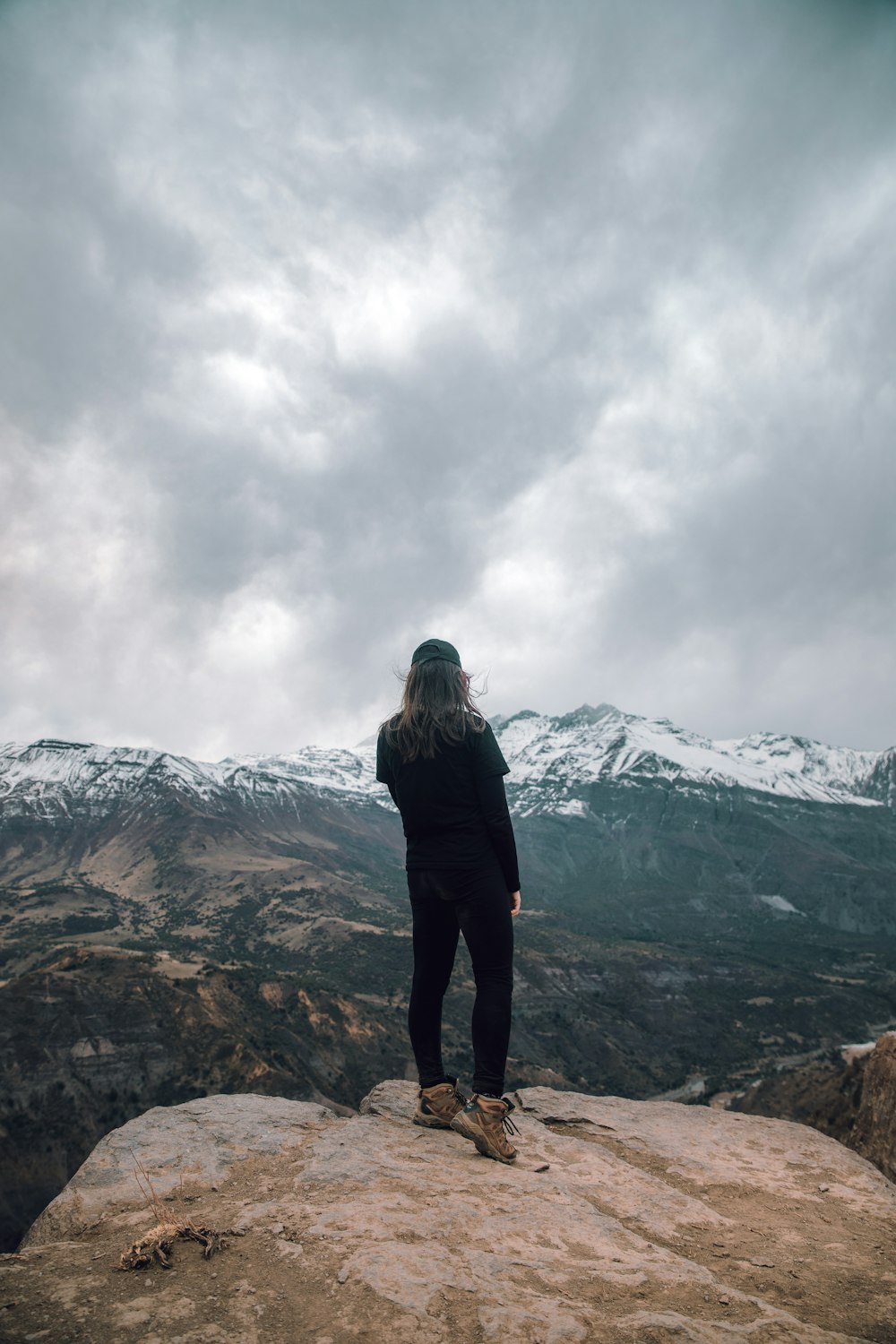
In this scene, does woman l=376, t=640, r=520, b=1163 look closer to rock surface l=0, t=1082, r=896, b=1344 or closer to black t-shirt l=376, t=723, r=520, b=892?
black t-shirt l=376, t=723, r=520, b=892

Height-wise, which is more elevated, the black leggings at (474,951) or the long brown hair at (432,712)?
the long brown hair at (432,712)

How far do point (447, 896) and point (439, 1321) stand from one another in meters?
2.83

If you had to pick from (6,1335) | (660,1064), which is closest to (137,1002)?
(6,1335)

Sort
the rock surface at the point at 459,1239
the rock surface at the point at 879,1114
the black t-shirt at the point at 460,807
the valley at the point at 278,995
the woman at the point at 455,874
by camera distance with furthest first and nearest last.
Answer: the valley at the point at 278,995
the rock surface at the point at 879,1114
the black t-shirt at the point at 460,807
the woman at the point at 455,874
the rock surface at the point at 459,1239

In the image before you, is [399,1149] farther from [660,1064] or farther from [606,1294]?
[660,1064]

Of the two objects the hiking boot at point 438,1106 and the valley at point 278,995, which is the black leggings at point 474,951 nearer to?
the hiking boot at point 438,1106

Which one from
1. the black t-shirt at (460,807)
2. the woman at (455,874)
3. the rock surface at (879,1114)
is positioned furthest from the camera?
the rock surface at (879,1114)

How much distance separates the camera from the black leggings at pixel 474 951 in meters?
5.20

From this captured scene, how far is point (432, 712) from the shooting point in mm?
5641

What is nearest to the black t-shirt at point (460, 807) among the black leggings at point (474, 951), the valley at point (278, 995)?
the black leggings at point (474, 951)

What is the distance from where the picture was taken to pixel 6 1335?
2.37 m

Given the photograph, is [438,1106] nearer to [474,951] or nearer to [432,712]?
[474,951]

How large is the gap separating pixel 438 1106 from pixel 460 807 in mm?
2806

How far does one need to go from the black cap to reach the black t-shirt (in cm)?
84
